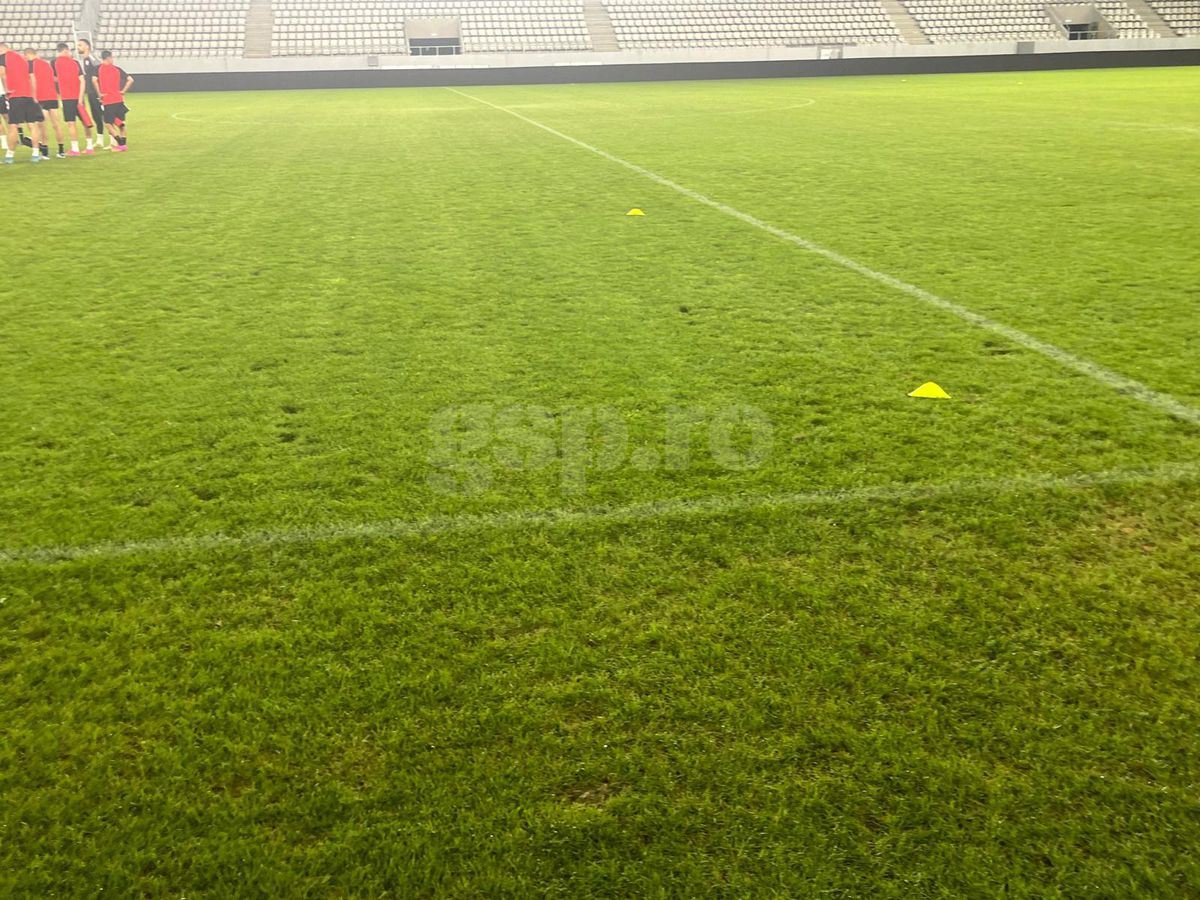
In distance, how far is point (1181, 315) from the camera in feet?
14.6

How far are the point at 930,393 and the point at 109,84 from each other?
1148 centimetres

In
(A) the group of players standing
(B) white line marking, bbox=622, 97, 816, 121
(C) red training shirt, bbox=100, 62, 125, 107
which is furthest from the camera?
(B) white line marking, bbox=622, 97, 816, 121

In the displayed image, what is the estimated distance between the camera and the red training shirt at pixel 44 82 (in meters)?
10.9

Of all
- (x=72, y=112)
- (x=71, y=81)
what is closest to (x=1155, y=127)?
(x=71, y=81)

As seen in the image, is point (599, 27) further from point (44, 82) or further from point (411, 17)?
point (44, 82)

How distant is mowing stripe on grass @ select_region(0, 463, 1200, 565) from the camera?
8.32 ft

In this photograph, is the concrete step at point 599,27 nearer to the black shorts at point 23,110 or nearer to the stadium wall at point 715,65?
the stadium wall at point 715,65

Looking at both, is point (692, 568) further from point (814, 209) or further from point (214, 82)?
point (214, 82)

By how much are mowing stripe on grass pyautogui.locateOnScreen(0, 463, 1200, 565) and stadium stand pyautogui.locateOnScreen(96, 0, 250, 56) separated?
32.0 metres

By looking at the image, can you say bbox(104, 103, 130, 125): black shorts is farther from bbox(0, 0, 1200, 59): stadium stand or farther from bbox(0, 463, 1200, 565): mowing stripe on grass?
bbox(0, 0, 1200, 59): stadium stand

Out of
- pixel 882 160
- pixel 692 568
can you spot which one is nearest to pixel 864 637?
pixel 692 568

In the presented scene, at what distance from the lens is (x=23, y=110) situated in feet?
35.9

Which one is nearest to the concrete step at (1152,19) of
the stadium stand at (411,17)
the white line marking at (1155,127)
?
the stadium stand at (411,17)

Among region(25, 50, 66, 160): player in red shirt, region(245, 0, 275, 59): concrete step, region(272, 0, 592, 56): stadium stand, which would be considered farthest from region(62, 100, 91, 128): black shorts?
region(272, 0, 592, 56): stadium stand
